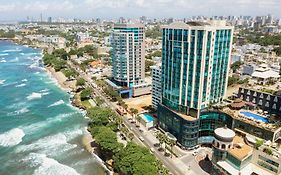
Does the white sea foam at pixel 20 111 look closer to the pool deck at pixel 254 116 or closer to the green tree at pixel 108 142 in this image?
the green tree at pixel 108 142

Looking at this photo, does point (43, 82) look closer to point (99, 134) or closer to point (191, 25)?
point (99, 134)

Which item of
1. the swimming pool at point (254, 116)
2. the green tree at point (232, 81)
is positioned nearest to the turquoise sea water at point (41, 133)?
the swimming pool at point (254, 116)

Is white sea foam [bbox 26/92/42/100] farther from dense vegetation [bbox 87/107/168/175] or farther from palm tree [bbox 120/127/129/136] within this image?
palm tree [bbox 120/127/129/136]

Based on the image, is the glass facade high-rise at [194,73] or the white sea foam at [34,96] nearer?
the glass facade high-rise at [194,73]

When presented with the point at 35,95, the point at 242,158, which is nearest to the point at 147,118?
the point at 242,158

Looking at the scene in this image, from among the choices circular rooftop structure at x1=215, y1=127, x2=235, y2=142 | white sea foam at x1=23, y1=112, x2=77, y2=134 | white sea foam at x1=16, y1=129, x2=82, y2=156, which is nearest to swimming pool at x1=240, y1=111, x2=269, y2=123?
circular rooftop structure at x1=215, y1=127, x2=235, y2=142

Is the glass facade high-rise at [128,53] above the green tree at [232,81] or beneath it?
above

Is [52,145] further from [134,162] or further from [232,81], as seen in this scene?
[232,81]
